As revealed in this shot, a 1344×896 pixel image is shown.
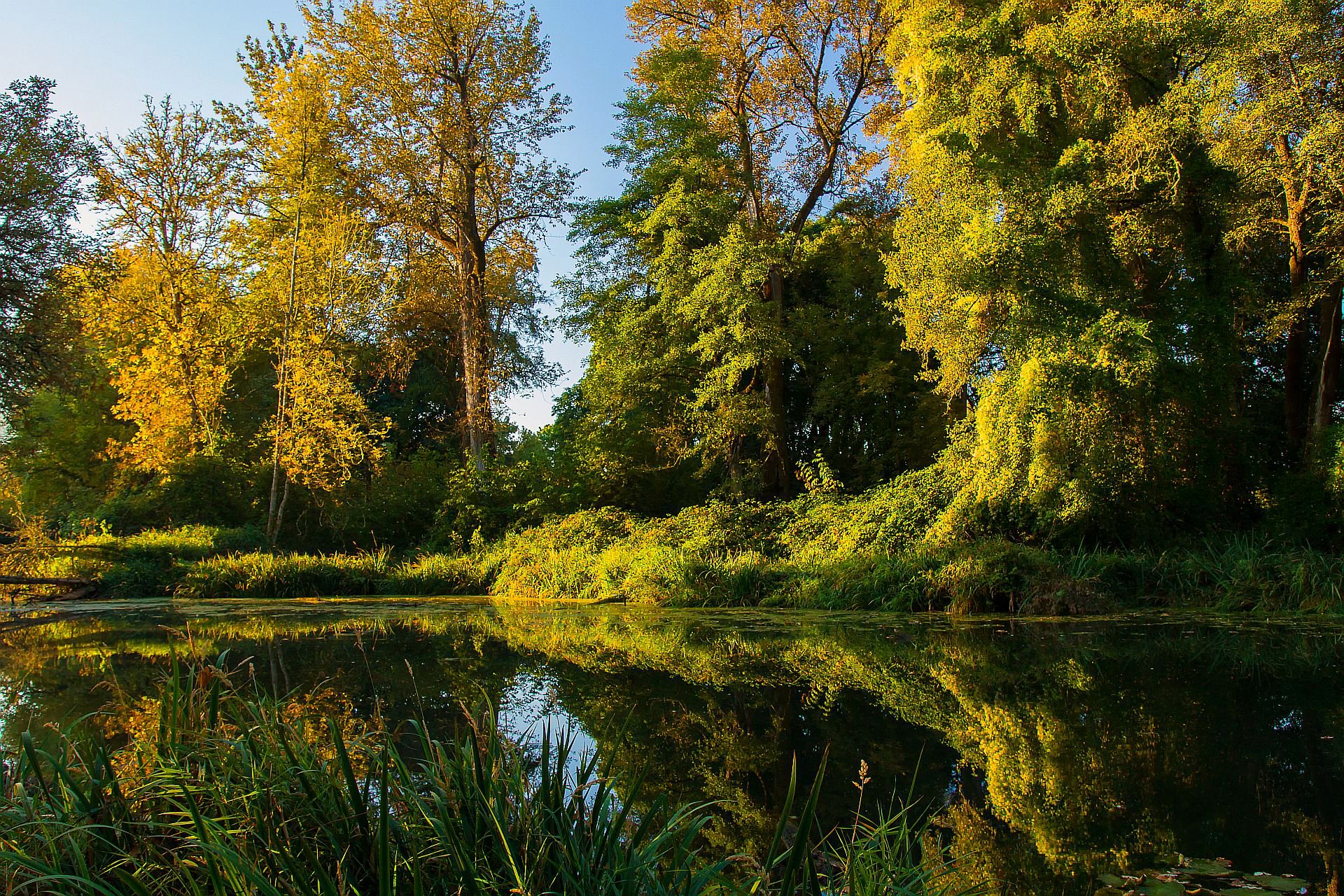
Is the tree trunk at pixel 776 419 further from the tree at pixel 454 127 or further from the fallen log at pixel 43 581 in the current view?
the fallen log at pixel 43 581

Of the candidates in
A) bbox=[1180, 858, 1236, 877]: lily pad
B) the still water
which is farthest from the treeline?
bbox=[1180, 858, 1236, 877]: lily pad

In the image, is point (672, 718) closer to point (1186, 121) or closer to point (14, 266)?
point (1186, 121)

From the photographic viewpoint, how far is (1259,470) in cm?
1272

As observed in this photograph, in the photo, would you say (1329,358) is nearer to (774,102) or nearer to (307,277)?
(774,102)

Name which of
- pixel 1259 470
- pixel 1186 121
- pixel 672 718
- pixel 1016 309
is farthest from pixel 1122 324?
pixel 672 718

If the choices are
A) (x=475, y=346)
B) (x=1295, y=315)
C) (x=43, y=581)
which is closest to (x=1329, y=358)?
(x=1295, y=315)

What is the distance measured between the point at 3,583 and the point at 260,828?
12212 mm

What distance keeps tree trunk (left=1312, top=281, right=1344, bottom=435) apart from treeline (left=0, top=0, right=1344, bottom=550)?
5cm

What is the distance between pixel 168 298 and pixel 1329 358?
22.7 m

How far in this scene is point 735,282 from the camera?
16578mm

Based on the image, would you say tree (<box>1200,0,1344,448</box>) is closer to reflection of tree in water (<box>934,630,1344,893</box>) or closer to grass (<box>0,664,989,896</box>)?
reflection of tree in water (<box>934,630,1344,893</box>)

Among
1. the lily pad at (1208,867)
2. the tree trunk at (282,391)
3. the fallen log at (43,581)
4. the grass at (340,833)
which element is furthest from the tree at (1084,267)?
the tree trunk at (282,391)

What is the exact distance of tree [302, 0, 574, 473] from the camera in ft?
62.6

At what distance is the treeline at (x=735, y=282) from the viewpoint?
11.2 metres
